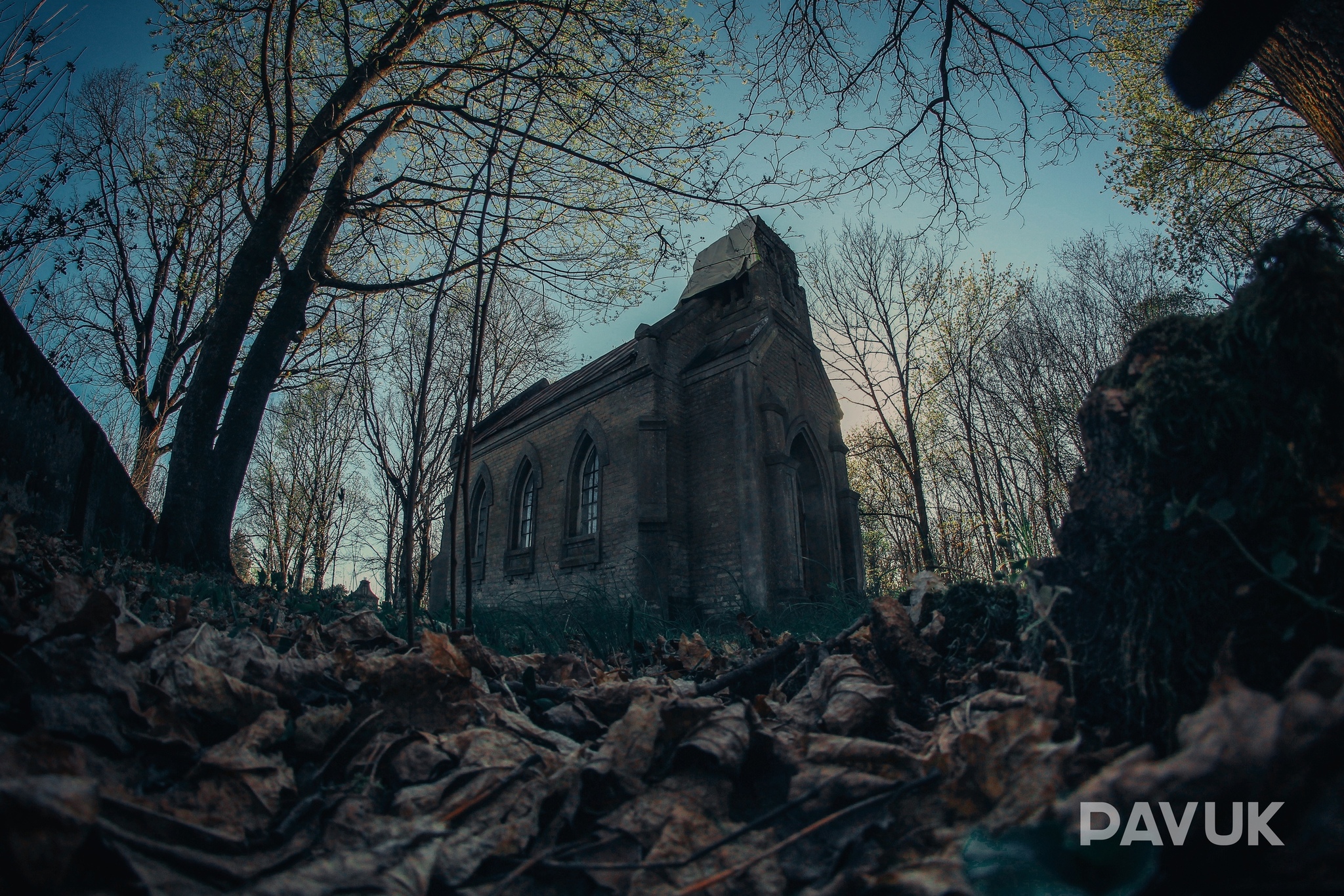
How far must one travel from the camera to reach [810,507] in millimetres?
14422

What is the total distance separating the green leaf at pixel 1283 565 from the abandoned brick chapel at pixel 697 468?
10.0 meters

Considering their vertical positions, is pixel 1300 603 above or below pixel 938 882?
above

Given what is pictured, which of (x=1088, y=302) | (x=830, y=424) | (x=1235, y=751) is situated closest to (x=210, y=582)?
(x=1235, y=751)

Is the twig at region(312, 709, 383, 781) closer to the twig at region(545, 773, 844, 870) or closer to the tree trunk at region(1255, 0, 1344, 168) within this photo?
the twig at region(545, 773, 844, 870)

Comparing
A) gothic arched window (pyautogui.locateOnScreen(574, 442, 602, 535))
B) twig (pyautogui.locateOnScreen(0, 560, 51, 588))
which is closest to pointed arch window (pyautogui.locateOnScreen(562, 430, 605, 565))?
gothic arched window (pyautogui.locateOnScreen(574, 442, 602, 535))

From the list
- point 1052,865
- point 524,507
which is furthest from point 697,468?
point 1052,865

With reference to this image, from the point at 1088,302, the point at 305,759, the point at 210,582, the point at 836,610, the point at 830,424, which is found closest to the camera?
the point at 305,759

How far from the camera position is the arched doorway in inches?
548

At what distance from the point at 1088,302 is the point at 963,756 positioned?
2097cm

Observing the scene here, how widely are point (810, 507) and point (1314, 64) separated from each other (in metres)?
11.4

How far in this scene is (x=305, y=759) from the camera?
159 centimetres

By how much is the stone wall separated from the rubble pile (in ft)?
11.1

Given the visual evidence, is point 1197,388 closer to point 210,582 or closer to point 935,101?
point 935,101

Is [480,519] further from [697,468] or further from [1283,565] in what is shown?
[1283,565]
